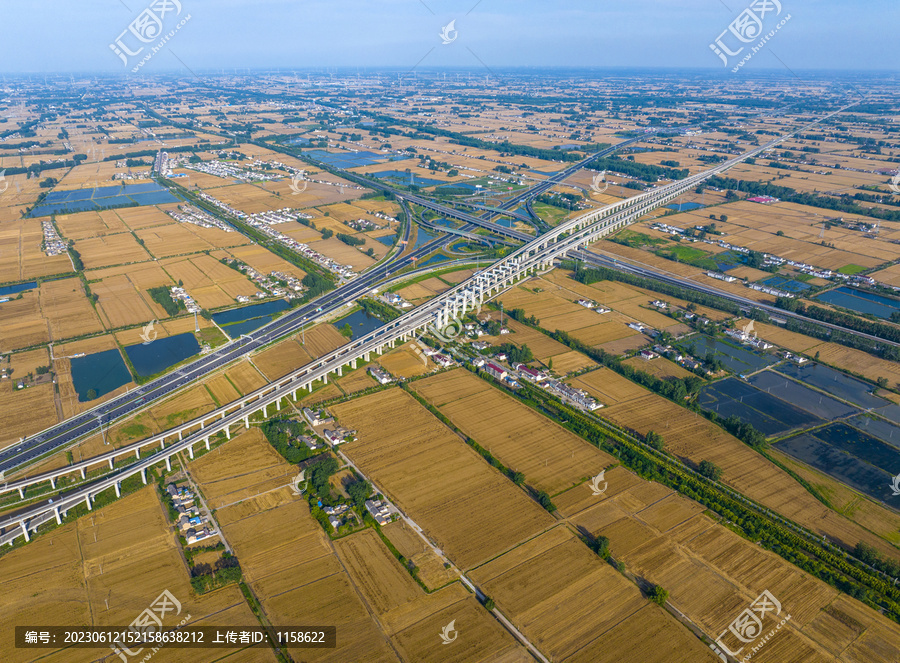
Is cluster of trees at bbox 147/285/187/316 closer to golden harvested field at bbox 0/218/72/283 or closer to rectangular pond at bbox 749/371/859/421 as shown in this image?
golden harvested field at bbox 0/218/72/283

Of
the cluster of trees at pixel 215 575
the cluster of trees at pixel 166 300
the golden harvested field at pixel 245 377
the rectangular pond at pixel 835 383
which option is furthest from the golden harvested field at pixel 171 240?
the rectangular pond at pixel 835 383

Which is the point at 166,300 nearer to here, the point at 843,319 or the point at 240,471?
the point at 240,471

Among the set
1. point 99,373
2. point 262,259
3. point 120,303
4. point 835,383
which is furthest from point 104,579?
point 835,383

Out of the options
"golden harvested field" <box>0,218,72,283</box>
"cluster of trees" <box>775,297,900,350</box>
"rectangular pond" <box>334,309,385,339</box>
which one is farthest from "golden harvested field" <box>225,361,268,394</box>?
"cluster of trees" <box>775,297,900,350</box>

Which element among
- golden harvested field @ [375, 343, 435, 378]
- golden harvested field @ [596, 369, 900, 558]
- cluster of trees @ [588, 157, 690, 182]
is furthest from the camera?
cluster of trees @ [588, 157, 690, 182]

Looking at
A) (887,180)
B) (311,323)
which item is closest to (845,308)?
(311,323)

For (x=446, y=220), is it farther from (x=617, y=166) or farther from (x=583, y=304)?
(x=617, y=166)

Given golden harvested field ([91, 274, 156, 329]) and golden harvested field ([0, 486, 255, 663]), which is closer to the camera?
golden harvested field ([0, 486, 255, 663])
